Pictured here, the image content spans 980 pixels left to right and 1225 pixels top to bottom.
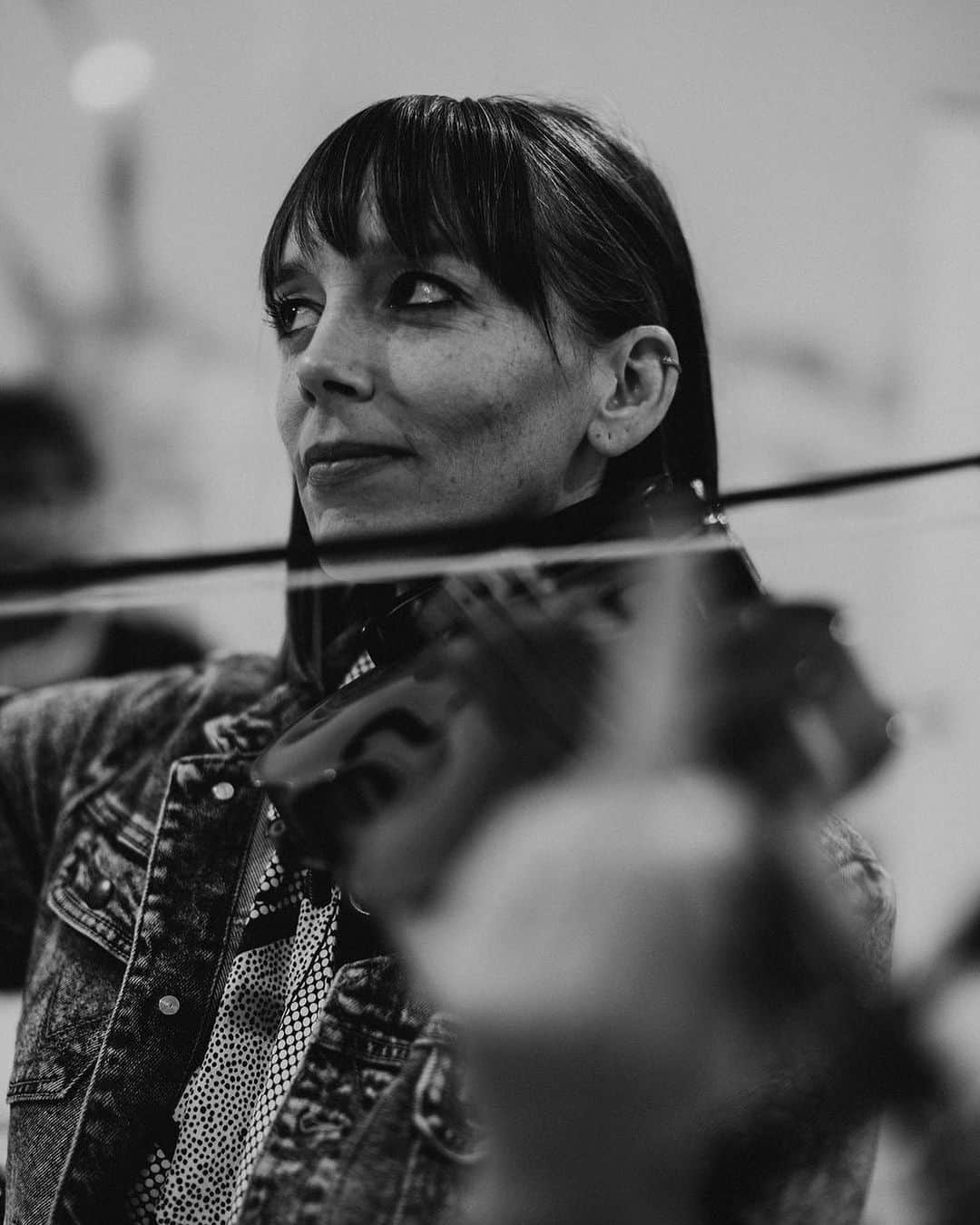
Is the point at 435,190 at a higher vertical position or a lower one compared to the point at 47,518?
higher

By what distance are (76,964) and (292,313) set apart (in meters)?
0.47

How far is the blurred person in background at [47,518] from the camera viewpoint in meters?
0.82

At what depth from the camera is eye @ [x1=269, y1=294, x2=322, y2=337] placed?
726 mm

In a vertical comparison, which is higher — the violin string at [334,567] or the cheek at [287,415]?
the cheek at [287,415]

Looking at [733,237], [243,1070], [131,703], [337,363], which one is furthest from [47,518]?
[733,237]

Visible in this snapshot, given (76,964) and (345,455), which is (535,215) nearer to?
(345,455)

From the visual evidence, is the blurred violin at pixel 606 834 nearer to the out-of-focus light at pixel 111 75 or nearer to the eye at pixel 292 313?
the eye at pixel 292 313

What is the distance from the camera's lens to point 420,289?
69cm

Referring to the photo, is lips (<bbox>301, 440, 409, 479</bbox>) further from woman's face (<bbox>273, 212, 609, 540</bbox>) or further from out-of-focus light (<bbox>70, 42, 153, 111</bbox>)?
out-of-focus light (<bbox>70, 42, 153, 111</bbox>)

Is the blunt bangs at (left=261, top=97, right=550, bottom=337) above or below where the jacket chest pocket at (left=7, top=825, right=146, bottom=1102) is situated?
above

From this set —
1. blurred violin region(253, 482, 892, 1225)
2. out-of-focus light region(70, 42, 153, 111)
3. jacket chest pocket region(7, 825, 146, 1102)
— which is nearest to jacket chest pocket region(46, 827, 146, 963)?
jacket chest pocket region(7, 825, 146, 1102)

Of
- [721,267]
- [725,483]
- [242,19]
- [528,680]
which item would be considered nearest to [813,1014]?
[528,680]

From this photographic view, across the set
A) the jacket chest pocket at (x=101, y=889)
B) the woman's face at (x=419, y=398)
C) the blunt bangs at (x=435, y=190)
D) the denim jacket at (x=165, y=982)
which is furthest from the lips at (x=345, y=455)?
the jacket chest pocket at (x=101, y=889)

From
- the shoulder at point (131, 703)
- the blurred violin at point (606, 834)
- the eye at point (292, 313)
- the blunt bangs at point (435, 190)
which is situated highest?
the blunt bangs at point (435, 190)
